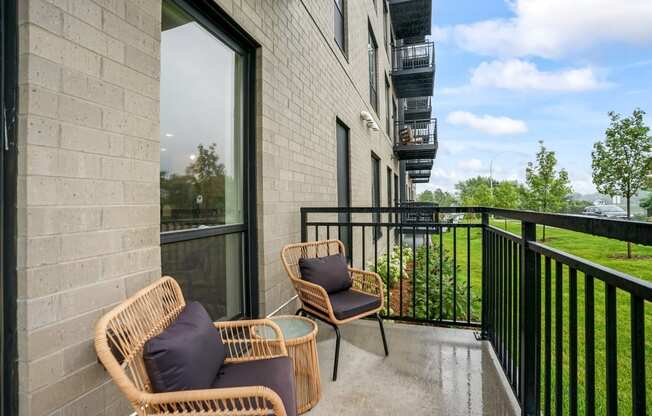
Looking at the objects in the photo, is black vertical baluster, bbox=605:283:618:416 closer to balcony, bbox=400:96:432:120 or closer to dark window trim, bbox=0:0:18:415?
dark window trim, bbox=0:0:18:415

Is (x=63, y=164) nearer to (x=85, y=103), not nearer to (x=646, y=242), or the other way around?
(x=85, y=103)

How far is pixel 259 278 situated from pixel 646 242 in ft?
7.54

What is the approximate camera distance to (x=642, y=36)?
1483cm

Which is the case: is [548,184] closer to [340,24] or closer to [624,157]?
[624,157]

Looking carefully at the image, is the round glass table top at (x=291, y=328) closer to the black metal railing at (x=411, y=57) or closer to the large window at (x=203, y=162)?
the large window at (x=203, y=162)

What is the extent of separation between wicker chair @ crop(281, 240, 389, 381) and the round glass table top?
236 millimetres

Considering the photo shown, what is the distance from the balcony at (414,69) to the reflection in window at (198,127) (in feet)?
31.1

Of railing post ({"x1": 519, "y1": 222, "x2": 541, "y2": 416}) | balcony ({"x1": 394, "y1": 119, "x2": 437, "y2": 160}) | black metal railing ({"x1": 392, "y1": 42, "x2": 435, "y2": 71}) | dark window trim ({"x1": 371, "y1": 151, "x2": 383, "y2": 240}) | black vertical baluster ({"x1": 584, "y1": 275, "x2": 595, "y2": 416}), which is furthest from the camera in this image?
black metal railing ({"x1": 392, "y1": 42, "x2": 435, "y2": 71})

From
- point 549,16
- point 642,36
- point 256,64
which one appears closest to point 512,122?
point 642,36

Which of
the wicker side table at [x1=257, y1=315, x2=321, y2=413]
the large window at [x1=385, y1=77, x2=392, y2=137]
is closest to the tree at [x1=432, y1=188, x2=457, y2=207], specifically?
the large window at [x1=385, y1=77, x2=392, y2=137]

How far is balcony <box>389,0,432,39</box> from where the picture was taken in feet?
33.8

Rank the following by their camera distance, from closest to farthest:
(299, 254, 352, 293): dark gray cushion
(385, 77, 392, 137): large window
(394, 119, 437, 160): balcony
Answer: (299, 254, 352, 293): dark gray cushion, (385, 77, 392, 137): large window, (394, 119, 437, 160): balcony

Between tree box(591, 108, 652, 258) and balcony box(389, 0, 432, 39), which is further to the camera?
balcony box(389, 0, 432, 39)

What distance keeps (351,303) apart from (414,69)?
10219 mm
